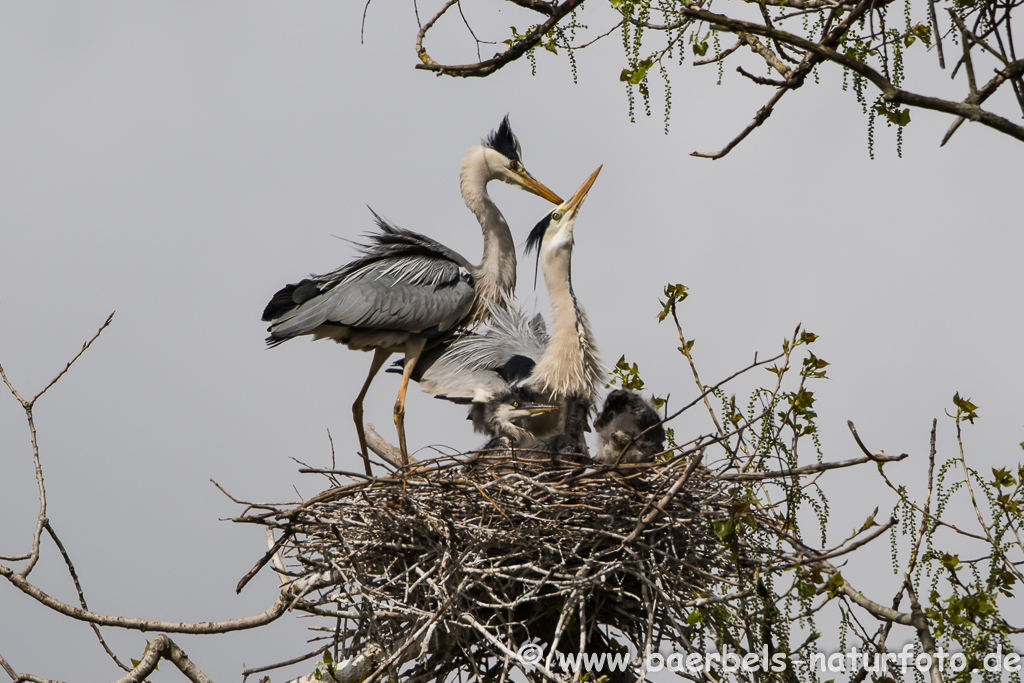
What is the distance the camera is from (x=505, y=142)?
7.51 meters

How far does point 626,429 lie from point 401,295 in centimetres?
218

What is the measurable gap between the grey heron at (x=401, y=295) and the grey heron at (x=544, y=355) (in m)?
0.24

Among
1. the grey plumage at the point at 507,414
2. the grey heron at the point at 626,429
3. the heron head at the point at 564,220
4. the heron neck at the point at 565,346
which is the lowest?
the grey heron at the point at 626,429

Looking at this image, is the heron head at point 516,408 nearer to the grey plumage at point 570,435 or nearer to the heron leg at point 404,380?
the grey plumage at point 570,435

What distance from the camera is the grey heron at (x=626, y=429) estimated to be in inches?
183

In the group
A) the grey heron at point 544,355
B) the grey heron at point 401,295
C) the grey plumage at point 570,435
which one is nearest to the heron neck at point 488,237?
the grey heron at point 401,295

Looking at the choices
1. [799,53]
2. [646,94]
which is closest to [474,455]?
[646,94]

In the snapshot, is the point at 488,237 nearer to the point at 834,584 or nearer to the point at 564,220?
the point at 564,220

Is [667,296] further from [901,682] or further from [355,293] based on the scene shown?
[355,293]

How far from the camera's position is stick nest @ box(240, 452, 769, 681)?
154 inches

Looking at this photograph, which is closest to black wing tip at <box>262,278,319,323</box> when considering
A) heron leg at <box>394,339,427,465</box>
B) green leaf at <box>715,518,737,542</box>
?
heron leg at <box>394,339,427,465</box>

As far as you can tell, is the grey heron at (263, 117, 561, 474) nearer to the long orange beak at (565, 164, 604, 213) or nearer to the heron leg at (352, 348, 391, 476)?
the heron leg at (352, 348, 391, 476)

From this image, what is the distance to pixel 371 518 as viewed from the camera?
4.16 m

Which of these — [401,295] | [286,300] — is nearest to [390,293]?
[401,295]
